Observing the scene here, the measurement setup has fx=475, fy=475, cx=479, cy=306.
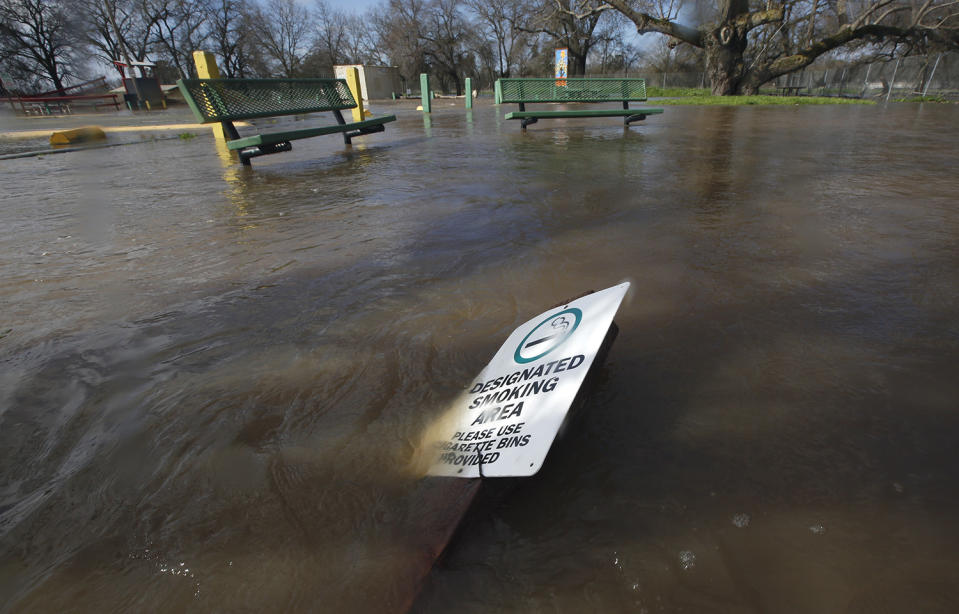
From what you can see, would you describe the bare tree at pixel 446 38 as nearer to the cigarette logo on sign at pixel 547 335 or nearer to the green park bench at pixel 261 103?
the green park bench at pixel 261 103

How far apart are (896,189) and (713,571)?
4.81 metres

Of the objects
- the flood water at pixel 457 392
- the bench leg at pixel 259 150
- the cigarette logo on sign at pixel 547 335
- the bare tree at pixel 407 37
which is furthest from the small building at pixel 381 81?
the cigarette logo on sign at pixel 547 335

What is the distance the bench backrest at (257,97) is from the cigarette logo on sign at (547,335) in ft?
18.6

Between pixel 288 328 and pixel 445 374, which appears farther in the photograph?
pixel 288 328

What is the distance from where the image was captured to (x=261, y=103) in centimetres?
691

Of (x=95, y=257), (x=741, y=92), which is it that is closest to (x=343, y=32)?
(x=741, y=92)

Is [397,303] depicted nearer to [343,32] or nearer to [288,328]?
[288,328]

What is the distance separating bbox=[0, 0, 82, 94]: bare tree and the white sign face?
47779 millimetres

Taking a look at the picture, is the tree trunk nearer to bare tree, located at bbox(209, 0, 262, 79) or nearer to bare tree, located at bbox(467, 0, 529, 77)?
bare tree, located at bbox(467, 0, 529, 77)

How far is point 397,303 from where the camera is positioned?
2480 mm

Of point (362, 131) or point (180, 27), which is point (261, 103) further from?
point (180, 27)

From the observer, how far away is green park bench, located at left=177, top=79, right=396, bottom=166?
6016mm

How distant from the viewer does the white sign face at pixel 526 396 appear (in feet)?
4.14

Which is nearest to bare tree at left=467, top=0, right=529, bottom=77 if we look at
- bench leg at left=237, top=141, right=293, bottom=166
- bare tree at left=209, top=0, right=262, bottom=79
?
bare tree at left=209, top=0, right=262, bottom=79
